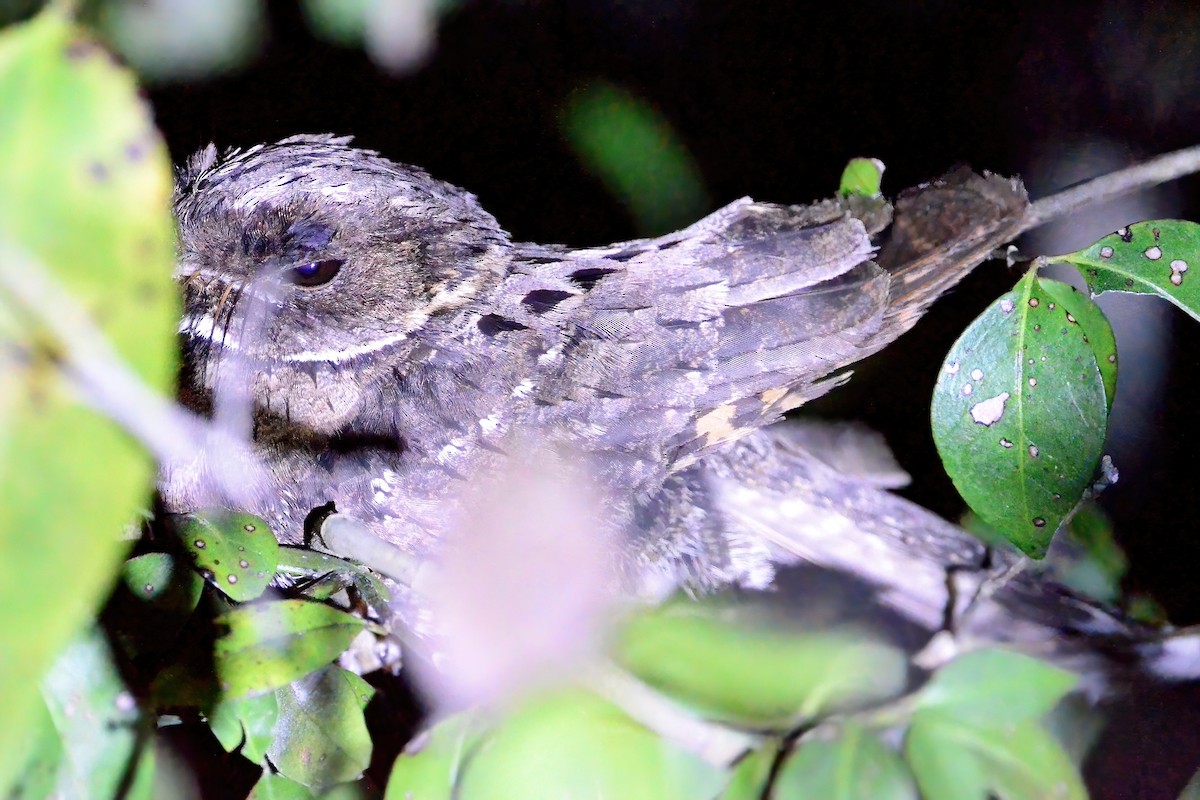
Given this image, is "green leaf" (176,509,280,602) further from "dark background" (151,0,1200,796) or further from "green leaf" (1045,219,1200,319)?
"green leaf" (1045,219,1200,319)

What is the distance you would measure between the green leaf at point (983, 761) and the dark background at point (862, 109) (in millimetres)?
259

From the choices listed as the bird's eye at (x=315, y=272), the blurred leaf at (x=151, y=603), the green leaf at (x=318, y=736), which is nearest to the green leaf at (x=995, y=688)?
the green leaf at (x=318, y=736)

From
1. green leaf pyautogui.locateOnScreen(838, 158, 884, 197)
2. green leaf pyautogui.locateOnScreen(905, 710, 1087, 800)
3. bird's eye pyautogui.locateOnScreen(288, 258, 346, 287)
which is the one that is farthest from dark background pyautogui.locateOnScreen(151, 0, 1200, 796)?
green leaf pyautogui.locateOnScreen(905, 710, 1087, 800)

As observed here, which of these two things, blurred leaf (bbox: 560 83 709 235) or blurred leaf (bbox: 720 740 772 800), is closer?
blurred leaf (bbox: 720 740 772 800)

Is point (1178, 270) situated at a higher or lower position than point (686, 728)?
higher

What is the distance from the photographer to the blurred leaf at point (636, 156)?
0.78 meters

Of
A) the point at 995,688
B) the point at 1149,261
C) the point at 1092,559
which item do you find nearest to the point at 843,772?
the point at 995,688

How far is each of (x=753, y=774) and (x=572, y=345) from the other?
0.46m

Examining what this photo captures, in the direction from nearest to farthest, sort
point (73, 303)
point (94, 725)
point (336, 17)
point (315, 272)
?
point (73, 303)
point (94, 725)
point (336, 17)
point (315, 272)

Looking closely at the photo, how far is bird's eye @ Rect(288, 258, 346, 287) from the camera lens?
0.82 metres

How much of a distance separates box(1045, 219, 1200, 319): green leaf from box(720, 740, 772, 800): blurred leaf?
529 millimetres

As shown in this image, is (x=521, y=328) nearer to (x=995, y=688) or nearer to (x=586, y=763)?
(x=586, y=763)

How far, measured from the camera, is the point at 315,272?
2.73 feet

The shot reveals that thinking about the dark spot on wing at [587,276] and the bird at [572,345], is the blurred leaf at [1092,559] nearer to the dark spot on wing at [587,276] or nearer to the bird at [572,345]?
the bird at [572,345]
